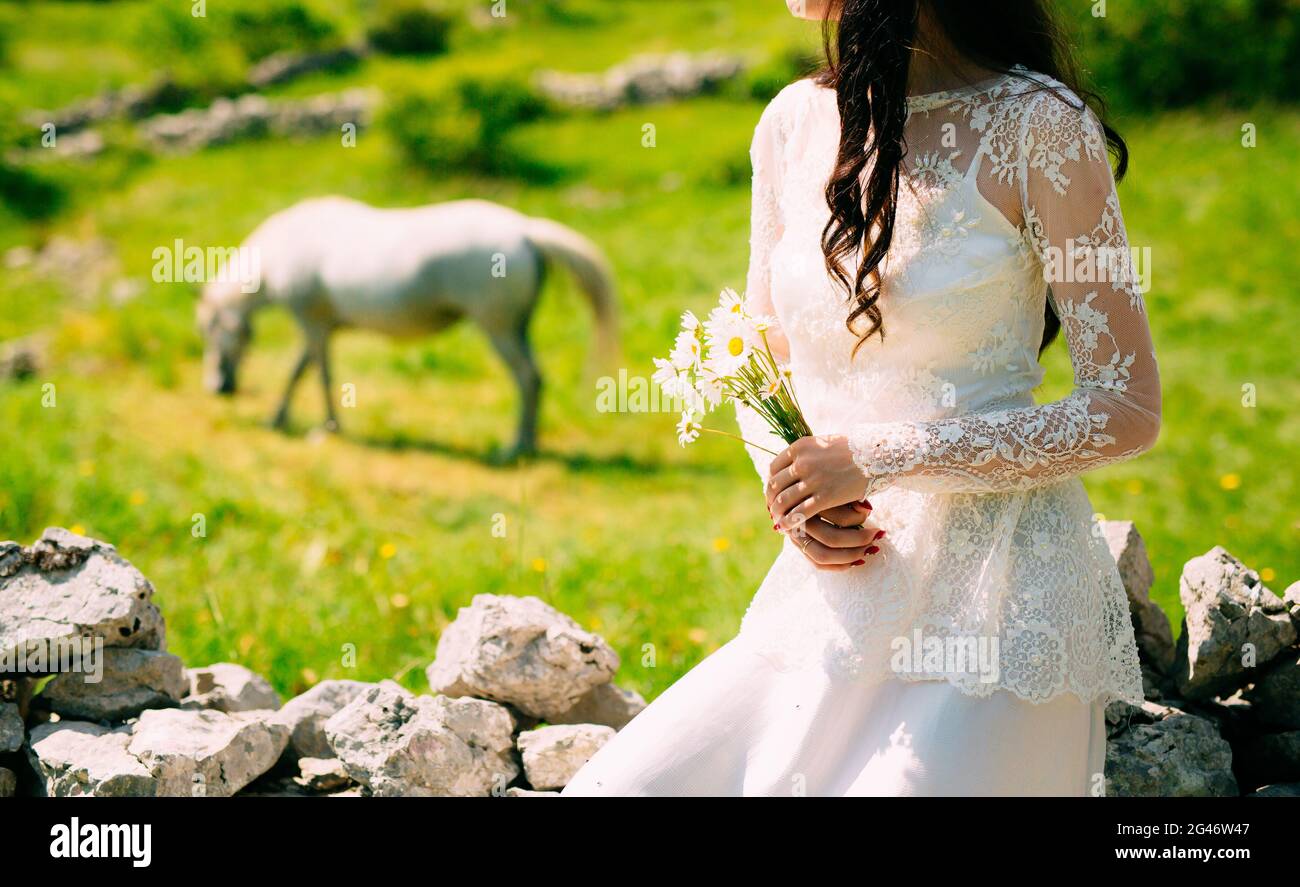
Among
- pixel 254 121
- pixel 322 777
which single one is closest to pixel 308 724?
pixel 322 777

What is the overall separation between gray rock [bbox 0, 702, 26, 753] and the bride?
147 centimetres

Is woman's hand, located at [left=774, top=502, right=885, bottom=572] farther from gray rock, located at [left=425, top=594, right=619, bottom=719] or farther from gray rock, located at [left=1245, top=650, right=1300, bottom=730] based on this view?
gray rock, located at [left=1245, top=650, right=1300, bottom=730]

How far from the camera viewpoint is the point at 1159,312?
9.86 meters

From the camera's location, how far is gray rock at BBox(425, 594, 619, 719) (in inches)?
118

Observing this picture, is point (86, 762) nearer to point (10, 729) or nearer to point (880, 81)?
point (10, 729)

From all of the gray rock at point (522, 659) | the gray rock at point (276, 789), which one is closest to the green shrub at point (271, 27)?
the gray rock at point (522, 659)

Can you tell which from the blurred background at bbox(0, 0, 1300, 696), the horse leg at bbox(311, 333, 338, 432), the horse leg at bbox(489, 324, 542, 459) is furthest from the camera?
the horse leg at bbox(311, 333, 338, 432)

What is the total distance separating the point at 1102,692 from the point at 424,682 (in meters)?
2.36

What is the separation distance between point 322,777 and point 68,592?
2.34 ft

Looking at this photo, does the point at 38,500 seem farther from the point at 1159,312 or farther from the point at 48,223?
the point at 48,223

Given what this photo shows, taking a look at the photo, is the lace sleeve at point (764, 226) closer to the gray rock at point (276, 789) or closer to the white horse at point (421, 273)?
the gray rock at point (276, 789)

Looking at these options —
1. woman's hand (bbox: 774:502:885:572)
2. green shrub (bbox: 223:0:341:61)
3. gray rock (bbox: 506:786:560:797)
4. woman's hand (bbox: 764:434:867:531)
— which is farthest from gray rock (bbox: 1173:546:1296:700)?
green shrub (bbox: 223:0:341:61)
